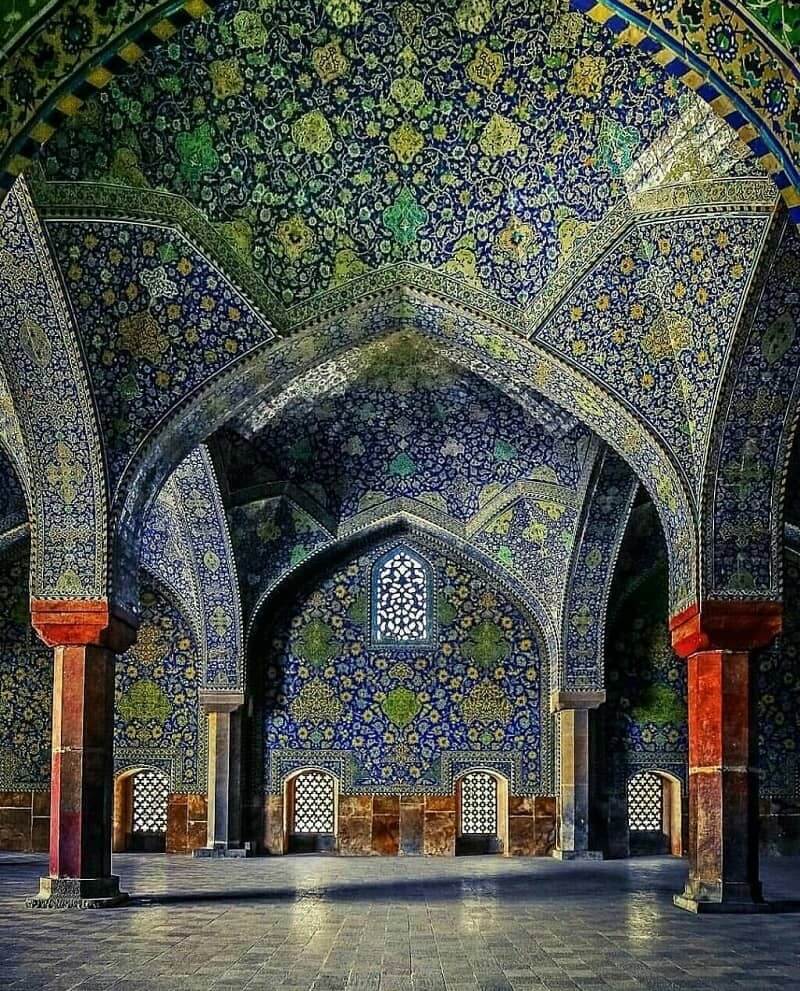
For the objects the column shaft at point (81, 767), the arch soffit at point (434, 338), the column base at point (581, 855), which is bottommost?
the column base at point (581, 855)

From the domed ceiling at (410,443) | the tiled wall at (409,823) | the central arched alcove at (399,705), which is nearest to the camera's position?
the domed ceiling at (410,443)

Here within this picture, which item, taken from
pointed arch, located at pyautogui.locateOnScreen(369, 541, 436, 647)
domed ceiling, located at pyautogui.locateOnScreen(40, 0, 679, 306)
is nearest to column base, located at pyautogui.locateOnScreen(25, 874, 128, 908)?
domed ceiling, located at pyautogui.locateOnScreen(40, 0, 679, 306)

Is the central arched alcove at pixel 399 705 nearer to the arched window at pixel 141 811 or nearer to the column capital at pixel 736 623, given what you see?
the arched window at pixel 141 811

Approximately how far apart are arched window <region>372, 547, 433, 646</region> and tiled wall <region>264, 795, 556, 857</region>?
7.03 ft

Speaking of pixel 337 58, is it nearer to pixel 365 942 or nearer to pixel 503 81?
pixel 503 81

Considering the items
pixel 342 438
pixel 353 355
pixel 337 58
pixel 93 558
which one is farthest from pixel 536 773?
pixel 337 58

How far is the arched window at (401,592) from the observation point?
17047 millimetres

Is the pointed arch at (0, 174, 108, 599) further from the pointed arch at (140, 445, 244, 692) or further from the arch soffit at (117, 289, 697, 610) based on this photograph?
the pointed arch at (140, 445, 244, 692)

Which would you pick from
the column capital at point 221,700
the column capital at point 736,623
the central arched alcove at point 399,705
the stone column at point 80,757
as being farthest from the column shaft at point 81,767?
the central arched alcove at point 399,705

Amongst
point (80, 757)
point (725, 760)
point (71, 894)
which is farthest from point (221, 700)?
point (725, 760)

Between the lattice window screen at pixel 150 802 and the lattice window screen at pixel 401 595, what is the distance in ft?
11.8

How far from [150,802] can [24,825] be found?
5.28 feet

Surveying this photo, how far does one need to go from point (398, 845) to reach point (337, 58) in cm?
1052

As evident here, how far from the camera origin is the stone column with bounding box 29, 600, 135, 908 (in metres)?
10.2
